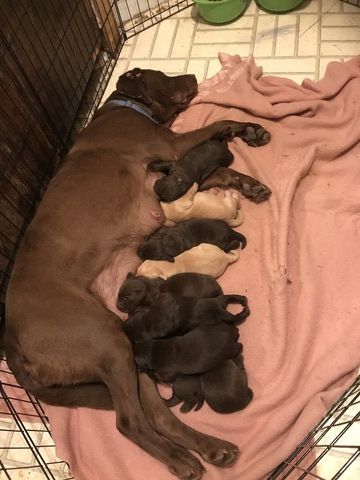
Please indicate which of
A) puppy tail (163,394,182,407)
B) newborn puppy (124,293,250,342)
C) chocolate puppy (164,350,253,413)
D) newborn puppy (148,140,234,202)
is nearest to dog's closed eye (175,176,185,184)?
newborn puppy (148,140,234,202)

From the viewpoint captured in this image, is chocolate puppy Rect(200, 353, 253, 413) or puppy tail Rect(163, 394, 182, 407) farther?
puppy tail Rect(163, 394, 182, 407)

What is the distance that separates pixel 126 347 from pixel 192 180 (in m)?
0.89

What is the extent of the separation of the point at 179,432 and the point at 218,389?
24 centimetres

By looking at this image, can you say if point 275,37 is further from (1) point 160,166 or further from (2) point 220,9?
(1) point 160,166

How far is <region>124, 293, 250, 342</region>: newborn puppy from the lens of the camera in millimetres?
1991

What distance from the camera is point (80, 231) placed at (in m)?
2.21

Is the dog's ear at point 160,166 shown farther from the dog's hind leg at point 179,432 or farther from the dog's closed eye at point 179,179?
the dog's hind leg at point 179,432

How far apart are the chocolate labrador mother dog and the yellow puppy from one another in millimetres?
78

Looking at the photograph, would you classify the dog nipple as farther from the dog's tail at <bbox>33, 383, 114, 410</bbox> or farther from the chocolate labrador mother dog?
the dog's tail at <bbox>33, 383, 114, 410</bbox>

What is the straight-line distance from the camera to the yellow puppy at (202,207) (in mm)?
2359

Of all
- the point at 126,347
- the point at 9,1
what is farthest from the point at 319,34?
the point at 126,347

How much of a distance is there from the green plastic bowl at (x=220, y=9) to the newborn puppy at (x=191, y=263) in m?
2.07

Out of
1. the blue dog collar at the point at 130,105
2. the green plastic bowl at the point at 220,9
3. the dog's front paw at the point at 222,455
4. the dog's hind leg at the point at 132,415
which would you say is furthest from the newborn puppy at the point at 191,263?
the green plastic bowl at the point at 220,9

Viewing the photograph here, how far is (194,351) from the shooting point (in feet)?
6.28
